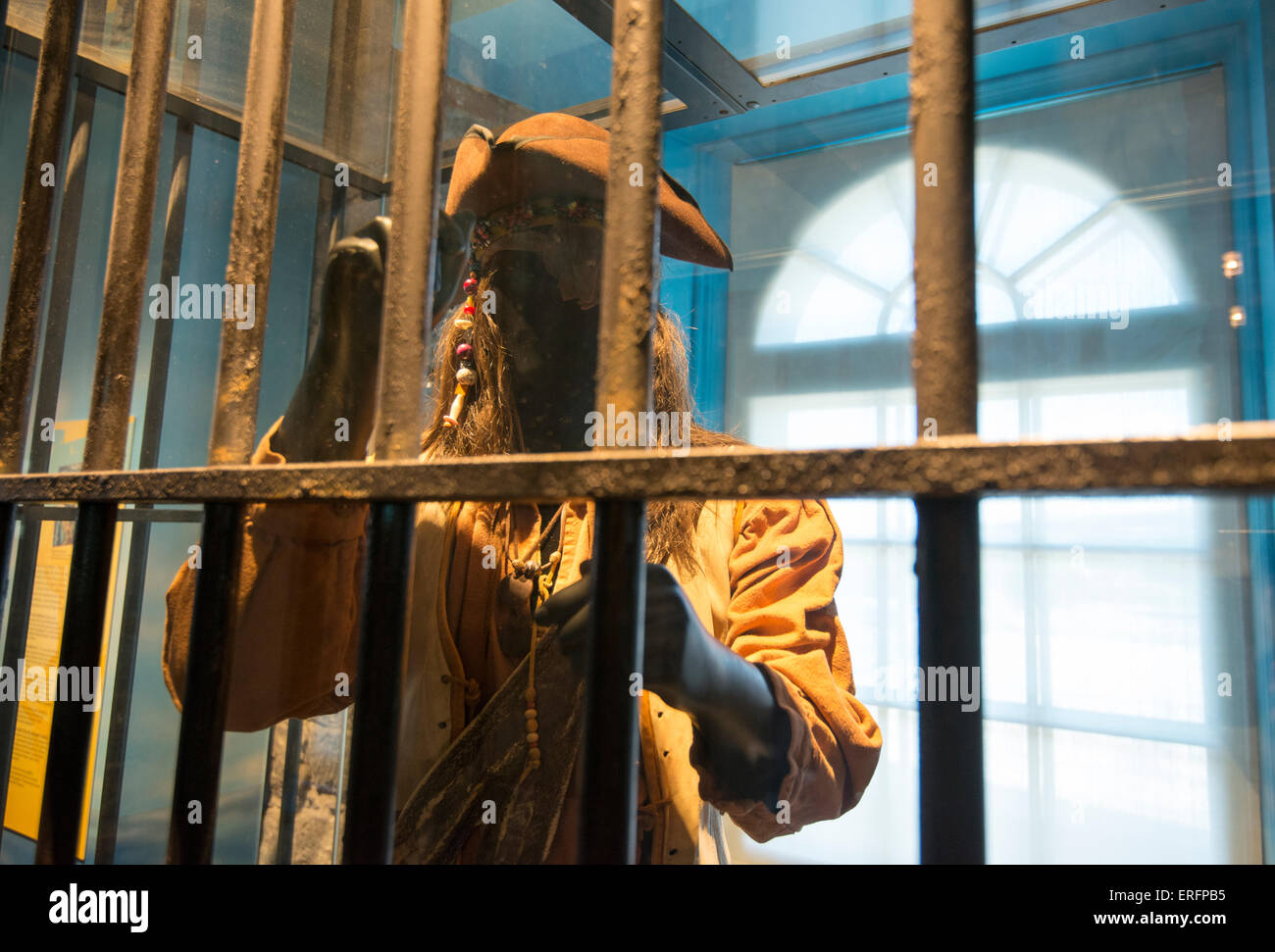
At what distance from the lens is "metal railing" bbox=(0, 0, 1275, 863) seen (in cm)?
27

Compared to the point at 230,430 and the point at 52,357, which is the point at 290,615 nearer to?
the point at 230,430

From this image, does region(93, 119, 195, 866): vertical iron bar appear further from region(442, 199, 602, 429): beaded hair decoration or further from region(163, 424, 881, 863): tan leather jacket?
region(442, 199, 602, 429): beaded hair decoration

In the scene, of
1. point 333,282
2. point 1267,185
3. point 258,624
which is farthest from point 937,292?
point 1267,185

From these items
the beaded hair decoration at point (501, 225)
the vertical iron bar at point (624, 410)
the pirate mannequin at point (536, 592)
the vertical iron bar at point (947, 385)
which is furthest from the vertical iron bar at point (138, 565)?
the vertical iron bar at point (947, 385)

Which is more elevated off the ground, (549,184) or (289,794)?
(549,184)

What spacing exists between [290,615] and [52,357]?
42.4 inches

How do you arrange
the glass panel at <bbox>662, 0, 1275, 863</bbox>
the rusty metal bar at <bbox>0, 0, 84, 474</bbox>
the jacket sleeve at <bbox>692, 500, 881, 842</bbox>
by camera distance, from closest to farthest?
1. the rusty metal bar at <bbox>0, 0, 84, 474</bbox>
2. the jacket sleeve at <bbox>692, 500, 881, 842</bbox>
3. the glass panel at <bbox>662, 0, 1275, 863</bbox>

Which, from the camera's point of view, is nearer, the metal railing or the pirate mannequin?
the metal railing

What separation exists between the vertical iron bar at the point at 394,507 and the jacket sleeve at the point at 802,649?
40 cm

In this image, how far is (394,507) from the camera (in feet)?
1.29

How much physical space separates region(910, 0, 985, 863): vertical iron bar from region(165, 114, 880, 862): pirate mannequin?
0.38 metres

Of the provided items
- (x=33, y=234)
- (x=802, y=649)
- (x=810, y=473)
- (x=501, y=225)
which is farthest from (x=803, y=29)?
(x=810, y=473)

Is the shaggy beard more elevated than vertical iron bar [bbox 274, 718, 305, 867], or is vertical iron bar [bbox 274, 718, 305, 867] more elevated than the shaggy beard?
the shaggy beard

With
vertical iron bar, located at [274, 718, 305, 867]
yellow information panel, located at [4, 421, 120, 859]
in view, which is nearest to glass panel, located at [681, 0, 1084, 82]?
yellow information panel, located at [4, 421, 120, 859]
